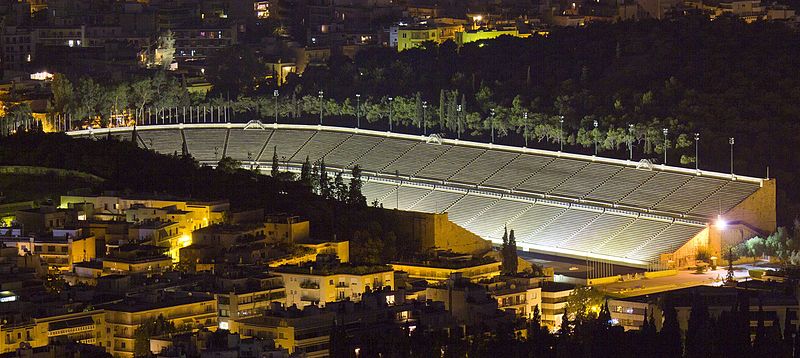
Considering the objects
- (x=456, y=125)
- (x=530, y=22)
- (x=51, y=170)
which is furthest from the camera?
(x=530, y=22)

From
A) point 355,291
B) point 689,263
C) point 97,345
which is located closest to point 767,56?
point 689,263

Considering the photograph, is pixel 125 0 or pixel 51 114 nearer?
pixel 51 114

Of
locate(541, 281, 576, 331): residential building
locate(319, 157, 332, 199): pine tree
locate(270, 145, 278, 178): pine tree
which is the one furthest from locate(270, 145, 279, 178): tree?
locate(541, 281, 576, 331): residential building

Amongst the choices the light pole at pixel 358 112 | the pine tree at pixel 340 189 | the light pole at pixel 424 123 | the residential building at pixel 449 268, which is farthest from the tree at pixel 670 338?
the light pole at pixel 358 112

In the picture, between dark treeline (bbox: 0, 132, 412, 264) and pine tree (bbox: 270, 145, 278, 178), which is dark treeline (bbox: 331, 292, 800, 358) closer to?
dark treeline (bbox: 0, 132, 412, 264)

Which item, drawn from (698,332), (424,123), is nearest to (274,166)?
(424,123)

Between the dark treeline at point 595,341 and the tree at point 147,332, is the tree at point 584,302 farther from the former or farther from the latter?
the tree at point 147,332

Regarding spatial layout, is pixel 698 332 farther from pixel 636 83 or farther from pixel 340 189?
pixel 636 83

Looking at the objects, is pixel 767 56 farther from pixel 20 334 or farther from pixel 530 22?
pixel 20 334
